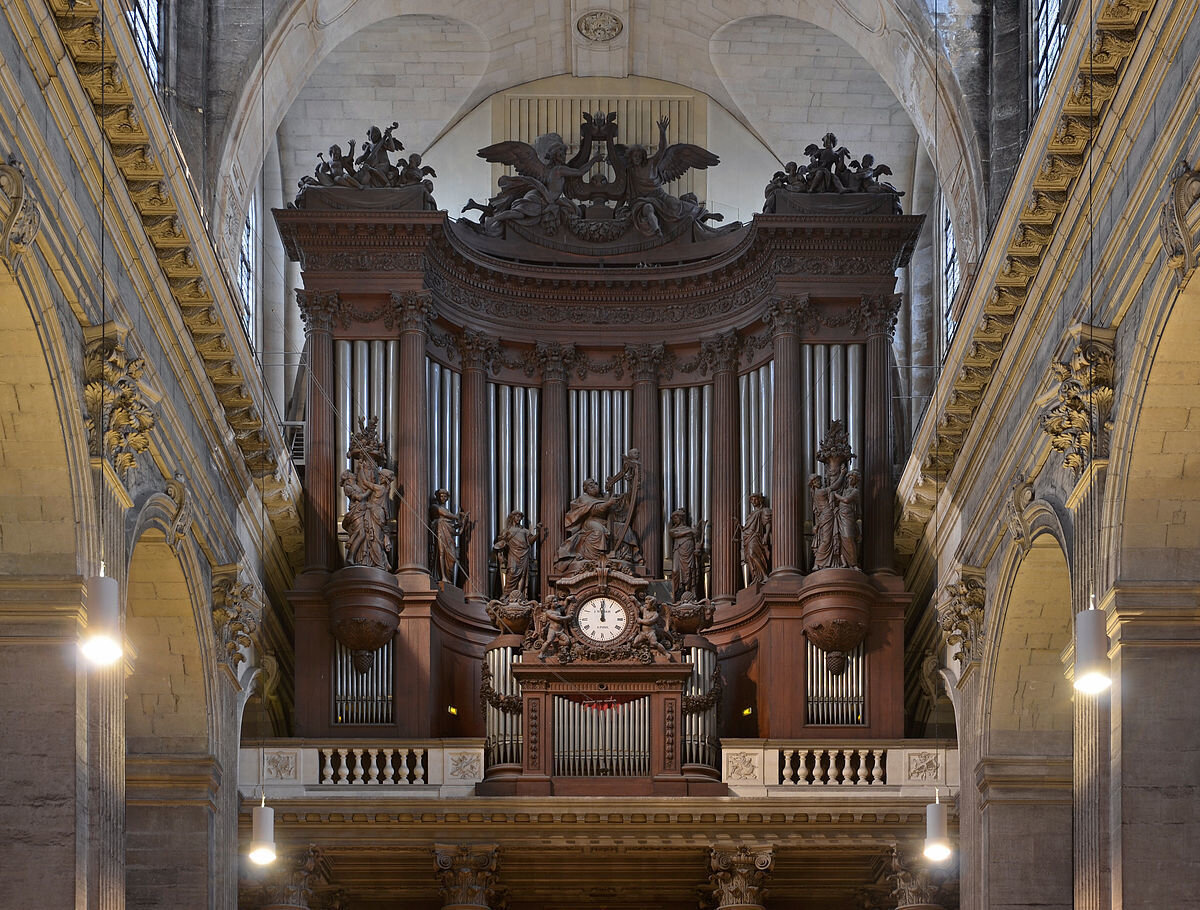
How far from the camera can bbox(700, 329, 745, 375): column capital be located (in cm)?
3050

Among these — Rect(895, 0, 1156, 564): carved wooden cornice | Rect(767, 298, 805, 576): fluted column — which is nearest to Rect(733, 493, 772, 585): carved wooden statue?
Rect(767, 298, 805, 576): fluted column

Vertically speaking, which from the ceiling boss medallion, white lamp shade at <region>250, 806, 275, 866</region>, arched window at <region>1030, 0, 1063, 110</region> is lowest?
white lamp shade at <region>250, 806, 275, 866</region>

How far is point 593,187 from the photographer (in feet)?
106

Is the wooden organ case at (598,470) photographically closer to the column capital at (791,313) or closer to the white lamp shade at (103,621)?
the column capital at (791,313)

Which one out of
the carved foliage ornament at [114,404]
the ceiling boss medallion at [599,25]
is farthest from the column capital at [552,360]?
the carved foliage ornament at [114,404]

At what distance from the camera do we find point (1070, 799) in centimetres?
2445

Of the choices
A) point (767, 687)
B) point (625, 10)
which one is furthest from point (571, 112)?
point (767, 687)

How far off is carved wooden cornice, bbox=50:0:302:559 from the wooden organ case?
1.86 metres

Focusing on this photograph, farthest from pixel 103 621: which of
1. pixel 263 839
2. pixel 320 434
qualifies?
pixel 320 434

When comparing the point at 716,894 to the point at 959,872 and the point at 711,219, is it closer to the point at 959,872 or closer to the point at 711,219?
the point at 959,872

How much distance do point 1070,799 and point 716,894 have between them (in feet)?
13.7

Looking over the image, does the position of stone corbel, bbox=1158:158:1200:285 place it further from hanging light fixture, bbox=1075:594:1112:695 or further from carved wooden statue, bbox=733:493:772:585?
carved wooden statue, bbox=733:493:772:585

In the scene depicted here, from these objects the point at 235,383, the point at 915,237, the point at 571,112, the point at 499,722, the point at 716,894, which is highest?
the point at 571,112

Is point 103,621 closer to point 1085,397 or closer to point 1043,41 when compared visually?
point 1085,397
